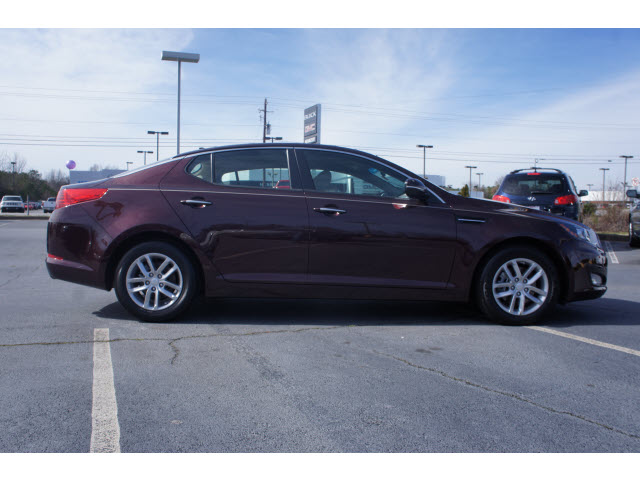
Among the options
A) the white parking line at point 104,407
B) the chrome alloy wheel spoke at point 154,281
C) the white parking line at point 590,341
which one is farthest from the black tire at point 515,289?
the white parking line at point 104,407

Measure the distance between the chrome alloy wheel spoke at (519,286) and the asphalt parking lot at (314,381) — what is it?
0.23 metres

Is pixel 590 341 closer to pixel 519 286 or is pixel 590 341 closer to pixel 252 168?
pixel 519 286

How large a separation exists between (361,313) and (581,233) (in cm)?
219

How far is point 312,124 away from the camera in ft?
81.2

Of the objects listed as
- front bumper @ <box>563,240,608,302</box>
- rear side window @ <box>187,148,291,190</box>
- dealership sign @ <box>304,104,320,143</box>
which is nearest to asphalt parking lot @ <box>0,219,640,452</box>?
front bumper @ <box>563,240,608,302</box>

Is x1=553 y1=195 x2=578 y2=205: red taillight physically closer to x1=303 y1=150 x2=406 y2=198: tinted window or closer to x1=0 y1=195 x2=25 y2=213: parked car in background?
x1=303 y1=150 x2=406 y2=198: tinted window

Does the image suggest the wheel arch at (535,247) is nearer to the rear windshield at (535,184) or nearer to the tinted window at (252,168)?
the tinted window at (252,168)

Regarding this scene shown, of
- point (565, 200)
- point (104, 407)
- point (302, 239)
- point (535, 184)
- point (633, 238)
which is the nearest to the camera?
point (104, 407)

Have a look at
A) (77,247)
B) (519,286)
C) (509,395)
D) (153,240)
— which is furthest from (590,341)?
(77,247)

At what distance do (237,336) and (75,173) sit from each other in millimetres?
57183

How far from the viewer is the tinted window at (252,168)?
5.00m

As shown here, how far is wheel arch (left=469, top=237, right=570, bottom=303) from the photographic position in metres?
5.01

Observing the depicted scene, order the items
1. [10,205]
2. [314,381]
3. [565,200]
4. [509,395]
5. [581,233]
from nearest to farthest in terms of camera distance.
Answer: [509,395] < [314,381] < [581,233] < [565,200] < [10,205]

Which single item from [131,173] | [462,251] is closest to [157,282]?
[131,173]
